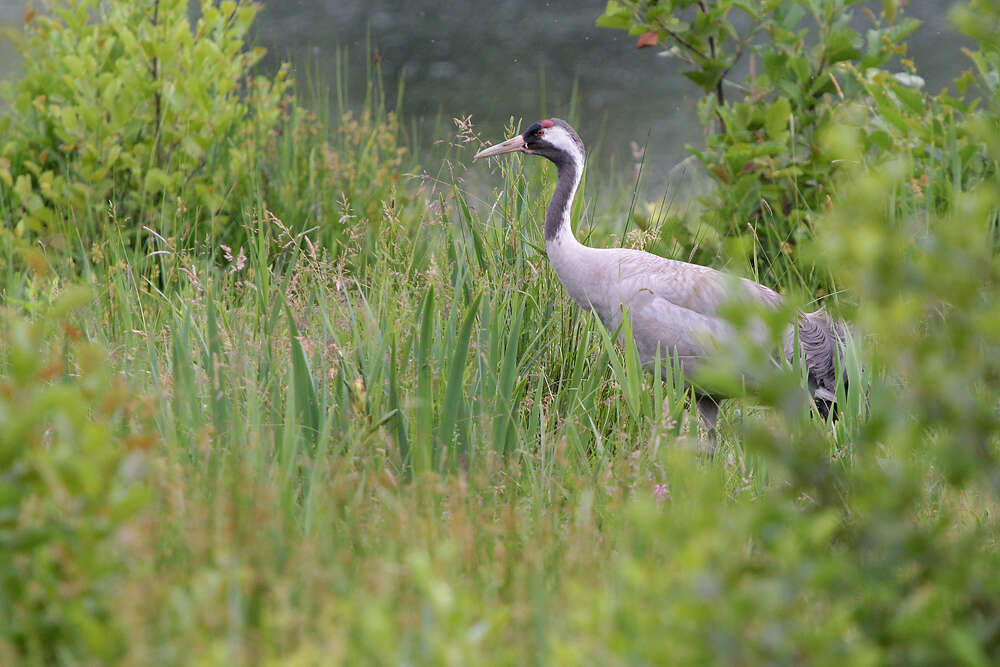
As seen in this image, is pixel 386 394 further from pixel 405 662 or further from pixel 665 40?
pixel 665 40

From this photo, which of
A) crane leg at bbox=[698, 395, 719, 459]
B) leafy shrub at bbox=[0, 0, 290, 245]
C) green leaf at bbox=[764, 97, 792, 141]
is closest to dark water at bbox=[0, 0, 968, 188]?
leafy shrub at bbox=[0, 0, 290, 245]

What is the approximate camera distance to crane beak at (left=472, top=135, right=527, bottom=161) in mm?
4309

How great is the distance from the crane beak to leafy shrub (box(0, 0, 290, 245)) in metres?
1.08

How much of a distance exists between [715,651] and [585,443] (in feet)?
6.55

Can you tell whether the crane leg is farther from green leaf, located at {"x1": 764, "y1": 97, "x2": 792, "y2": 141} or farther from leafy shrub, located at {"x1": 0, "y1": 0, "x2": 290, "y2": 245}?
leafy shrub, located at {"x1": 0, "y1": 0, "x2": 290, "y2": 245}

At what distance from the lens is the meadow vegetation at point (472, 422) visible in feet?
4.60

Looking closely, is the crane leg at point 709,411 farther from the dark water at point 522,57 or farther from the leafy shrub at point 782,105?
the dark water at point 522,57

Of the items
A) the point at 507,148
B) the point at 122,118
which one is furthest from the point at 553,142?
the point at 122,118

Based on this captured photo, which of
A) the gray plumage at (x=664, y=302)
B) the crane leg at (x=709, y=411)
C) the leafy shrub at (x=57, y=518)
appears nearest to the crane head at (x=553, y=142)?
the gray plumage at (x=664, y=302)

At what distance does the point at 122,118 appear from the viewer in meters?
4.62

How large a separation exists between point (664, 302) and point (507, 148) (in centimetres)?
97

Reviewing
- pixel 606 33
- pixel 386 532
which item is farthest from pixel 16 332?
pixel 606 33

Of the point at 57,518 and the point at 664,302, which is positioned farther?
the point at 664,302

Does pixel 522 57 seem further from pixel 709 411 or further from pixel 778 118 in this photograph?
pixel 709 411
